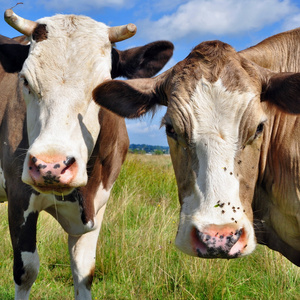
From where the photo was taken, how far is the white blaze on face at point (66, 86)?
339 centimetres

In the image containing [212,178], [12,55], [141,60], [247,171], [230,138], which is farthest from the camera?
[141,60]

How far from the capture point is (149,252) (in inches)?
203

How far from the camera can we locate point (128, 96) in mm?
Answer: 3352

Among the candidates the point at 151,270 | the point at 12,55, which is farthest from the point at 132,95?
the point at 151,270

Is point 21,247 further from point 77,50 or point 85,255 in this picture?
point 77,50

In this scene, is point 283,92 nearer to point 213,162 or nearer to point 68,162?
point 213,162

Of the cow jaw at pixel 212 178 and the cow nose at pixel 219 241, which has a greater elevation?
the cow jaw at pixel 212 178

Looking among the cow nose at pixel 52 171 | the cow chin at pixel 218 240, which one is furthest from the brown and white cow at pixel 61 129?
the cow chin at pixel 218 240

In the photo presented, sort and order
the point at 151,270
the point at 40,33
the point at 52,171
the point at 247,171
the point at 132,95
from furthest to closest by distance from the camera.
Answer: the point at 151,270
the point at 40,33
the point at 132,95
the point at 52,171
the point at 247,171

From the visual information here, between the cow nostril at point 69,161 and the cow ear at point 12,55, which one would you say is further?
Result: the cow ear at point 12,55

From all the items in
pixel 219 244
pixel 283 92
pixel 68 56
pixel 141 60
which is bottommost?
pixel 219 244

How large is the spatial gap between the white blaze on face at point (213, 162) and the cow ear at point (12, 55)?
213cm

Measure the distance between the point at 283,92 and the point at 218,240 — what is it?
46.2 inches

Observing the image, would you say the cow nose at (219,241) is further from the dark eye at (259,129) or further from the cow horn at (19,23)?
the cow horn at (19,23)
